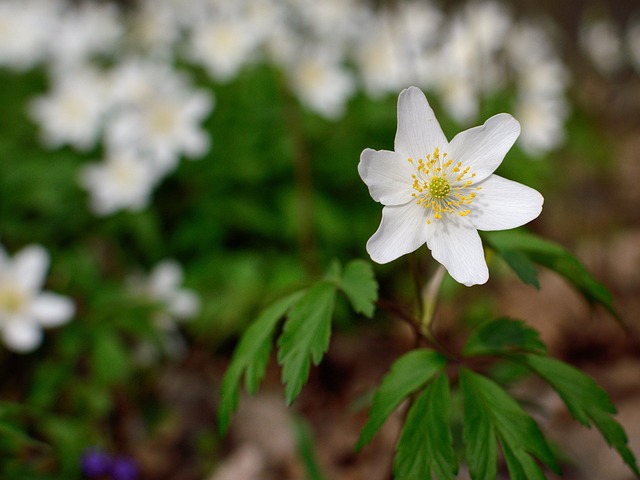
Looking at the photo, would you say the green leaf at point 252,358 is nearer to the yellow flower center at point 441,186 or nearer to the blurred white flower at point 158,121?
the yellow flower center at point 441,186

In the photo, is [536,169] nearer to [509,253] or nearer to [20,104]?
[509,253]

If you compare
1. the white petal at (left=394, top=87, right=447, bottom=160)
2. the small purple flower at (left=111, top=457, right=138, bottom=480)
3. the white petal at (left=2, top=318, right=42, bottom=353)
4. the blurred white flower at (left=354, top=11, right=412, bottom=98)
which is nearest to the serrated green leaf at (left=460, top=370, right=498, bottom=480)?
the white petal at (left=394, top=87, right=447, bottom=160)

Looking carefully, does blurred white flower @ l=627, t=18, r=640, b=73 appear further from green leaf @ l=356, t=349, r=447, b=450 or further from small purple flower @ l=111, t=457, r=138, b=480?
small purple flower @ l=111, t=457, r=138, b=480

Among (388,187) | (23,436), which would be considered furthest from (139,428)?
(388,187)

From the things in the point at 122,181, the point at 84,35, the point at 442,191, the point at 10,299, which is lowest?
the point at 10,299

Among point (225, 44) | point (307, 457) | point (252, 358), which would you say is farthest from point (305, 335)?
point (225, 44)

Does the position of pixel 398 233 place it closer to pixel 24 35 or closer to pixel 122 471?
pixel 122 471
